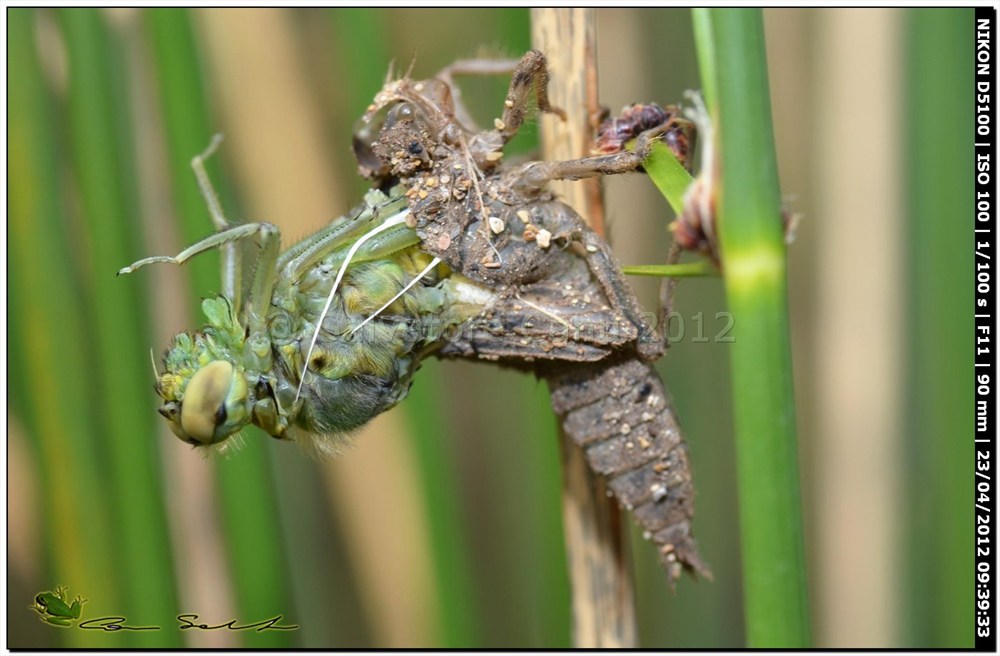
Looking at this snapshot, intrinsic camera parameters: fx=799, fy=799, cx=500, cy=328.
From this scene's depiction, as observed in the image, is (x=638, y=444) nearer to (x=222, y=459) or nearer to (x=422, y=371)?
(x=422, y=371)

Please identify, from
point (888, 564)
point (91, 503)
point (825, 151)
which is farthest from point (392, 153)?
point (888, 564)

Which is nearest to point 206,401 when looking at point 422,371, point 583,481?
point 422,371

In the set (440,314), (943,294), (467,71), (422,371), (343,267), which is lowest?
(422,371)

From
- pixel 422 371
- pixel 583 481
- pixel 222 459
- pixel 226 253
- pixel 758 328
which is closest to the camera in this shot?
pixel 758 328

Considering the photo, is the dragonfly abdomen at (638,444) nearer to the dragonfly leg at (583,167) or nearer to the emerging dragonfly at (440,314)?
the emerging dragonfly at (440,314)

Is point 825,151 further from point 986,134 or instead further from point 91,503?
point 91,503
